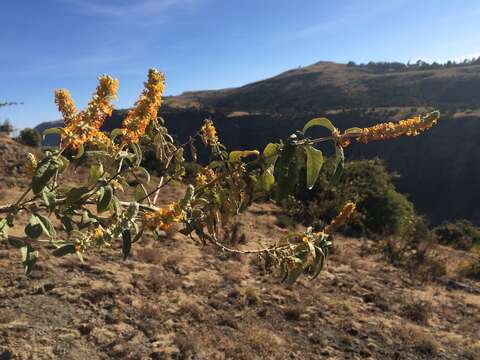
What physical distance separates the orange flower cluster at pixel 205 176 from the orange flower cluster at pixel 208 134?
106 millimetres

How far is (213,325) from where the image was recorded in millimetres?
6082

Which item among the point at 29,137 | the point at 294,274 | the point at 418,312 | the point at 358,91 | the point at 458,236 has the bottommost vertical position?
the point at 458,236

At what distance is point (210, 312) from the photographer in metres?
6.45

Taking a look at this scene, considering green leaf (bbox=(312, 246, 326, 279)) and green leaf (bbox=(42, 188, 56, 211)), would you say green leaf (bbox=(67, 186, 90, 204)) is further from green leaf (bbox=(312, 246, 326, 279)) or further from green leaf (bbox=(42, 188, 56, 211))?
green leaf (bbox=(312, 246, 326, 279))

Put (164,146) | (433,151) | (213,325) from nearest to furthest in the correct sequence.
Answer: (164,146)
(213,325)
(433,151)

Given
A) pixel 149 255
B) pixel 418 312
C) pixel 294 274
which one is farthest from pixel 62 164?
pixel 418 312

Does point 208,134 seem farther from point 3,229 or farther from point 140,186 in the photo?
point 3,229

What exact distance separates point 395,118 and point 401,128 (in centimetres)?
5715

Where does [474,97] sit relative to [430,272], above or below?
above

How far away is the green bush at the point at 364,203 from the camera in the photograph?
1388 centimetres

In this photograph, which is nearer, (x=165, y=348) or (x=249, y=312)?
(x=165, y=348)

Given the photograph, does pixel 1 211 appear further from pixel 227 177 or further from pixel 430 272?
pixel 430 272

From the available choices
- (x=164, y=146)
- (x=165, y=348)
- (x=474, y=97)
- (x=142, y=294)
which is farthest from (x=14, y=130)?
(x=474, y=97)

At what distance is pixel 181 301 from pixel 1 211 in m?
5.41
